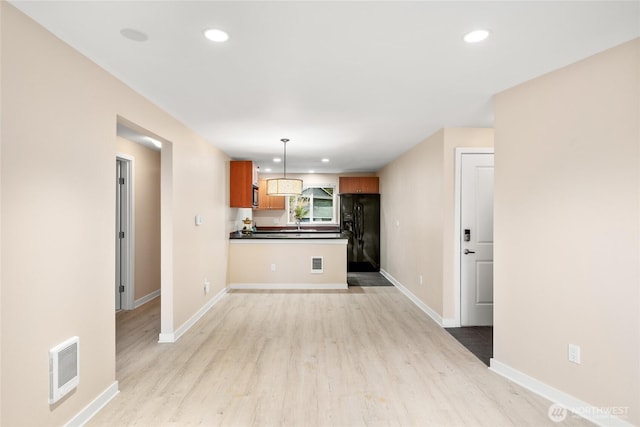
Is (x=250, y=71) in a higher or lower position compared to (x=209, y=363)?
higher

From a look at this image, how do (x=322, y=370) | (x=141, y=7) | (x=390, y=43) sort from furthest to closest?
(x=322, y=370)
(x=390, y=43)
(x=141, y=7)

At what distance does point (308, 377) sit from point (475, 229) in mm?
2572

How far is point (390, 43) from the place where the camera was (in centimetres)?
211

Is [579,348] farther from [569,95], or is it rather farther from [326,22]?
Answer: [326,22]

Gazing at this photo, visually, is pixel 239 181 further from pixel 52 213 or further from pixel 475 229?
pixel 52 213

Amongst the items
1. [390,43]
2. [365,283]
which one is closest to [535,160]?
[390,43]

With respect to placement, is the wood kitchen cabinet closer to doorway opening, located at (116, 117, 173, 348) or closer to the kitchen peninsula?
the kitchen peninsula

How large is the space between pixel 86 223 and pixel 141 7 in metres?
1.36

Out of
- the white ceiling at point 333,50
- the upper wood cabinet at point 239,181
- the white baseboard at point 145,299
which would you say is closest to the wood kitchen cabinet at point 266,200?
the upper wood cabinet at point 239,181

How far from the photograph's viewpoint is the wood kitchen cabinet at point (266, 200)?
8352 millimetres

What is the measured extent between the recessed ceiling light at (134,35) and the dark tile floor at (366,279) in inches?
210

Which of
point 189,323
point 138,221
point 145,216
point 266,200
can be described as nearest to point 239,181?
point 145,216

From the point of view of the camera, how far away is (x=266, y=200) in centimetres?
842

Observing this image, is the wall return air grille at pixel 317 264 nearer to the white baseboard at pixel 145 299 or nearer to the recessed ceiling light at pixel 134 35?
the white baseboard at pixel 145 299
